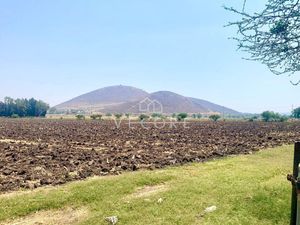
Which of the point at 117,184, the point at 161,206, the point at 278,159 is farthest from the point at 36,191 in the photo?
the point at 278,159

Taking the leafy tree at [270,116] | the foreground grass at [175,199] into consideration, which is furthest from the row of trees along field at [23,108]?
the foreground grass at [175,199]

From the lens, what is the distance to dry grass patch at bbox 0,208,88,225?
10.1m

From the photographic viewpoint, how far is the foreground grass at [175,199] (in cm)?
1021

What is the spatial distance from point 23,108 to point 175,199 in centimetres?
14501

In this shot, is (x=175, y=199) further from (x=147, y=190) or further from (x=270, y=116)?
(x=270, y=116)

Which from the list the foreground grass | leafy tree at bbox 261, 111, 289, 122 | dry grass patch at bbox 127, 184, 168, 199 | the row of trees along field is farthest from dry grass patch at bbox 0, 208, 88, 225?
the row of trees along field

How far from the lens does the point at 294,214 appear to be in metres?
5.53

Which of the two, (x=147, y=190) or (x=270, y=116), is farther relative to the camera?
(x=270, y=116)

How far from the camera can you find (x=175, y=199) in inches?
453

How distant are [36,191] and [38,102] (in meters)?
153

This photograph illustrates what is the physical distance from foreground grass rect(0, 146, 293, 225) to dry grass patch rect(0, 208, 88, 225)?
0.24 m

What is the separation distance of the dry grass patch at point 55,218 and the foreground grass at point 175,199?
24cm

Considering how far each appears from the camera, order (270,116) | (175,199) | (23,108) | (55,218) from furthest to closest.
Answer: (23,108), (270,116), (175,199), (55,218)

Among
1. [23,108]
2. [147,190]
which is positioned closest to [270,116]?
[23,108]
